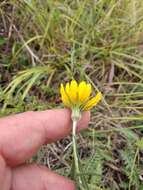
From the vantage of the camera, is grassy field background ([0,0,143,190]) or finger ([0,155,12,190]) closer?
finger ([0,155,12,190])

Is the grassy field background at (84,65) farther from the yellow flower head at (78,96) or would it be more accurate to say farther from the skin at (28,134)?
the yellow flower head at (78,96)

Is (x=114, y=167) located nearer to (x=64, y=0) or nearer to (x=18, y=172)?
(x=18, y=172)

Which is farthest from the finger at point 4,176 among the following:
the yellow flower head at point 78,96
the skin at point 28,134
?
the yellow flower head at point 78,96

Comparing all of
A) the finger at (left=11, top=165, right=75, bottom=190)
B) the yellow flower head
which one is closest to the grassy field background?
the finger at (left=11, top=165, right=75, bottom=190)

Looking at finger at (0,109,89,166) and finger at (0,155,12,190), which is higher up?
finger at (0,109,89,166)

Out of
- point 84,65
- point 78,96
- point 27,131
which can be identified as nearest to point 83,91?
point 78,96

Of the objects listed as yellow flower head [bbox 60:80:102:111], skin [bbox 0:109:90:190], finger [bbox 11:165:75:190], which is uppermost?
yellow flower head [bbox 60:80:102:111]

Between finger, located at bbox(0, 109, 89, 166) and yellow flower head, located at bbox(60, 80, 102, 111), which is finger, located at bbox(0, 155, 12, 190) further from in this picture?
yellow flower head, located at bbox(60, 80, 102, 111)
